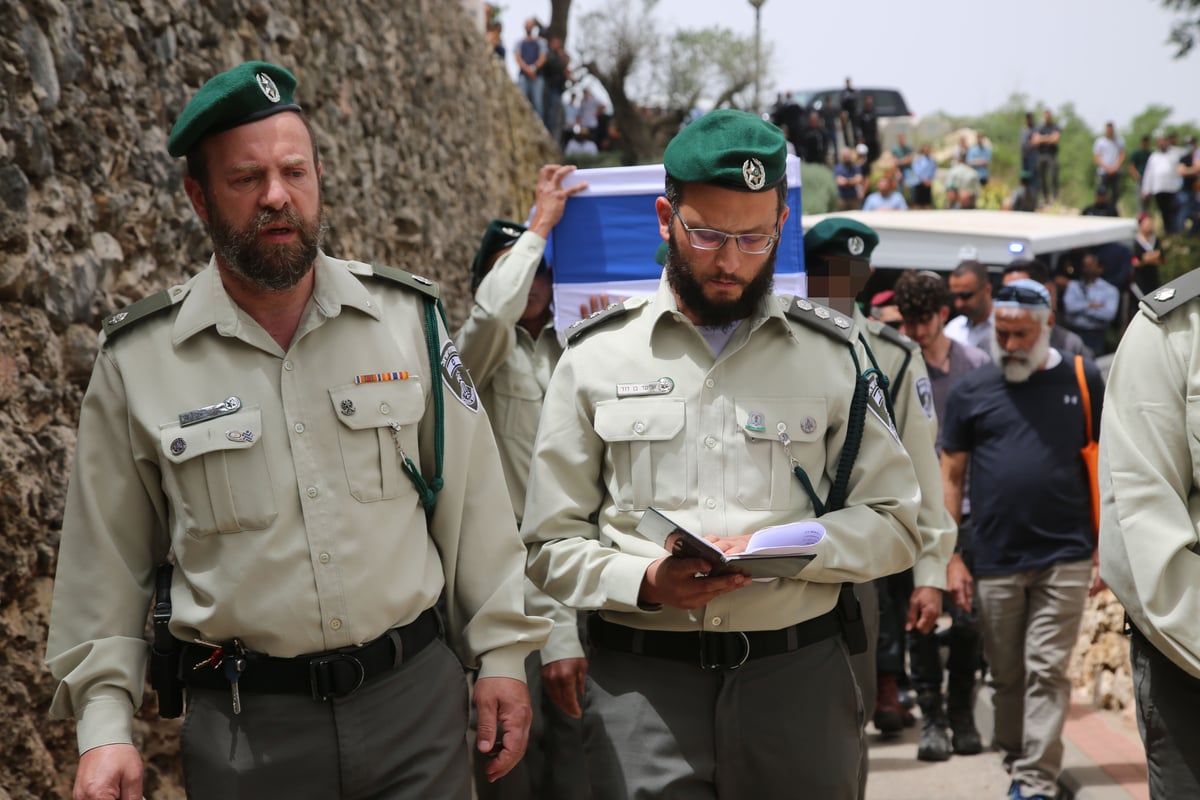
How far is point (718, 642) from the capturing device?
308cm

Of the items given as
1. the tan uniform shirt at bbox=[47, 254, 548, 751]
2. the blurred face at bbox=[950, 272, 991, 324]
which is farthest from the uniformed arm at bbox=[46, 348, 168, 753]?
the blurred face at bbox=[950, 272, 991, 324]

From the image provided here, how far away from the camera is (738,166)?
3076 millimetres

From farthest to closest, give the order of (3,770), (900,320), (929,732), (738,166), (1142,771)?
1. (900,320)
2. (929,732)
3. (1142,771)
4. (3,770)
5. (738,166)

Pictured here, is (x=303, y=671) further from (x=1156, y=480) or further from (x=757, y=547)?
(x=1156, y=480)

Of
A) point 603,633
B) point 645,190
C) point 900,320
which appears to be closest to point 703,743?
point 603,633

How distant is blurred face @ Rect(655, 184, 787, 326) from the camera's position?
312 cm

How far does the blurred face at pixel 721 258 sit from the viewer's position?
3.12 metres

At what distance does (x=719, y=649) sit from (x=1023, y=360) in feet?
10.6

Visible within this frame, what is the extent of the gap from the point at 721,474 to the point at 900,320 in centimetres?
442

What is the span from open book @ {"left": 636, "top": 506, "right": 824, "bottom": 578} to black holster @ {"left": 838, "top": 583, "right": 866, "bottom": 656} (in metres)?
0.47

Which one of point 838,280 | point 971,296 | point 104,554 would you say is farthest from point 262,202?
point 971,296

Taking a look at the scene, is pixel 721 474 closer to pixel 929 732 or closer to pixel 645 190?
pixel 645 190

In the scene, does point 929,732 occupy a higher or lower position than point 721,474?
lower

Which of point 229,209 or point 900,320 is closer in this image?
point 229,209
